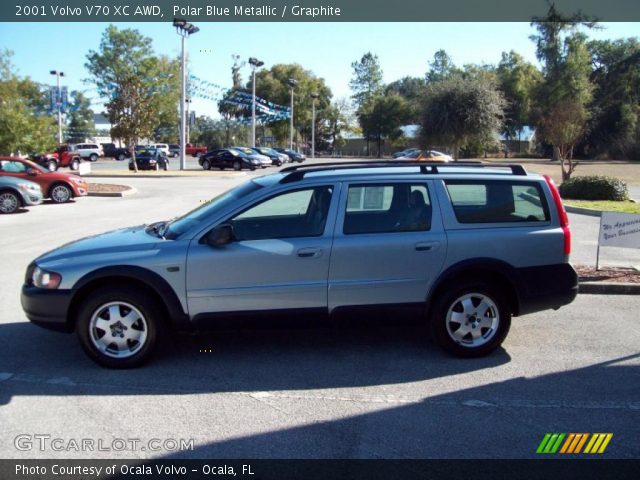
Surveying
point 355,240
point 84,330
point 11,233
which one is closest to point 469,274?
point 355,240

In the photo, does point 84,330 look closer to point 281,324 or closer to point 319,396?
point 281,324

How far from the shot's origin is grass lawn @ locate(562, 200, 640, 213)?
1666cm

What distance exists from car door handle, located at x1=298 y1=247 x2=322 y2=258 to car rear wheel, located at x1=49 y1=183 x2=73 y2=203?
15.5 meters

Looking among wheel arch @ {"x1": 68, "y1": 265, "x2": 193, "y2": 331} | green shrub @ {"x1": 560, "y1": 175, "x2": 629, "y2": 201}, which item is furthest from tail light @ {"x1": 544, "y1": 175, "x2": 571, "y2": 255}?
green shrub @ {"x1": 560, "y1": 175, "x2": 629, "y2": 201}

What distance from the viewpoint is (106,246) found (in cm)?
537

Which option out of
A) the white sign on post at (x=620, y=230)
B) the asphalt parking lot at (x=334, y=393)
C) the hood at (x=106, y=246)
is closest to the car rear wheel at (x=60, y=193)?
the asphalt parking lot at (x=334, y=393)

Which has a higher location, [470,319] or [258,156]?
[258,156]

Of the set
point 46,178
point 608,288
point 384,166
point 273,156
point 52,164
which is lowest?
point 608,288

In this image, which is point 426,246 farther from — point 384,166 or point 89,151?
point 89,151

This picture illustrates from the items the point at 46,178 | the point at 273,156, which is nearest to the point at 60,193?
the point at 46,178

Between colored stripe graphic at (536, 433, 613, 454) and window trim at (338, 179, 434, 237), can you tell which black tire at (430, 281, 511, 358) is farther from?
colored stripe graphic at (536, 433, 613, 454)

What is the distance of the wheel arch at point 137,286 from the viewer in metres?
5.11

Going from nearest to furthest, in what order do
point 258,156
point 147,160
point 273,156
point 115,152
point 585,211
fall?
point 585,211 < point 147,160 < point 258,156 < point 273,156 < point 115,152

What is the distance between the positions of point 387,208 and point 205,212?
1.71 meters
